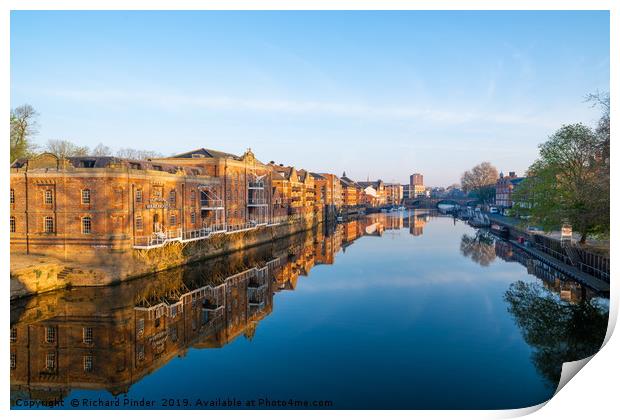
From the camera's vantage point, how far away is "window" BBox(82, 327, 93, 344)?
2064 cm

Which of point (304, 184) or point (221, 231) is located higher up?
point (304, 184)

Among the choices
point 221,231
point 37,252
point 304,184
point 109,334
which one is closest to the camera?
point 109,334

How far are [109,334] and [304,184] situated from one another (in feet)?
221

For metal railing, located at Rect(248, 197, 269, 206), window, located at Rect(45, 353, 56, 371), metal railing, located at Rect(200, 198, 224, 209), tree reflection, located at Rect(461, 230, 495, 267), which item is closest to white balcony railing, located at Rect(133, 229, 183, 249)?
metal railing, located at Rect(200, 198, 224, 209)

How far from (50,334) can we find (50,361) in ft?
10.3

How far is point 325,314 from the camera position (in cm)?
2633

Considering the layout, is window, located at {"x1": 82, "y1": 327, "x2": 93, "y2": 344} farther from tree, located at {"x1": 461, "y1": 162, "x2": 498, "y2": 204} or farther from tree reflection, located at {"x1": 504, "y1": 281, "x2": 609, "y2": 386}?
tree, located at {"x1": 461, "y1": 162, "x2": 498, "y2": 204}

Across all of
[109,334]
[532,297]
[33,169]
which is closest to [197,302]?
[109,334]

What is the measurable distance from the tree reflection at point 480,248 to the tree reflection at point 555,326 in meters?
15.6

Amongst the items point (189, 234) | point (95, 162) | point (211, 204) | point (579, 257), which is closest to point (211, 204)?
point (211, 204)

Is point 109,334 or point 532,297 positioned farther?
point 532,297

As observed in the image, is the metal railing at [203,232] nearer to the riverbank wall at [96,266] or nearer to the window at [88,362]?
the riverbank wall at [96,266]

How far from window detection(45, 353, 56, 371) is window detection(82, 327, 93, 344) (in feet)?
5.76

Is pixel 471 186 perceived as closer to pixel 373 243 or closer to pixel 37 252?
pixel 373 243
